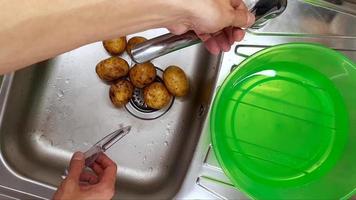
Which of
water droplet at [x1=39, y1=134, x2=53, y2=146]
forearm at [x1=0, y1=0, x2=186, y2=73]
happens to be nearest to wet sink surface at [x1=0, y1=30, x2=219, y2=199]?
water droplet at [x1=39, y1=134, x2=53, y2=146]

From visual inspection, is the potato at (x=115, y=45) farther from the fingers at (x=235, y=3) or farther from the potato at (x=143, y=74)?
the fingers at (x=235, y=3)

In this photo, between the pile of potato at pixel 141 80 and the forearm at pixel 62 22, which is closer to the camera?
the forearm at pixel 62 22

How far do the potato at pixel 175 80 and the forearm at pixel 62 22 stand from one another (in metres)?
0.29

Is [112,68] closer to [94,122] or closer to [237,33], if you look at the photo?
[94,122]

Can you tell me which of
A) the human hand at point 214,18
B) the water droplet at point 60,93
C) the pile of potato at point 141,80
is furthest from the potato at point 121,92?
the human hand at point 214,18

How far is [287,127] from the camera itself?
814mm

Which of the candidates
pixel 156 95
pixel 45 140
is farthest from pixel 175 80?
pixel 45 140

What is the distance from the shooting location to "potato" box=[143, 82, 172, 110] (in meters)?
0.86

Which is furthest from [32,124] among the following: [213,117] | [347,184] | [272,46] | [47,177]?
[347,184]

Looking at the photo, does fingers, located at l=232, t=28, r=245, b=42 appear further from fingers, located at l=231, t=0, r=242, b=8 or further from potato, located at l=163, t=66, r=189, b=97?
potato, located at l=163, t=66, r=189, b=97

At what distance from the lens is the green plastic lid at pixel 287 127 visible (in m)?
0.80

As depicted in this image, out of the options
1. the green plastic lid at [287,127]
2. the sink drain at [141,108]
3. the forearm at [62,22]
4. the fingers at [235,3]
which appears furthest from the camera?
the sink drain at [141,108]

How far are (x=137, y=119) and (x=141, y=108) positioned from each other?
Answer: 0.08 ft

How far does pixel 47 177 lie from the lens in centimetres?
86
